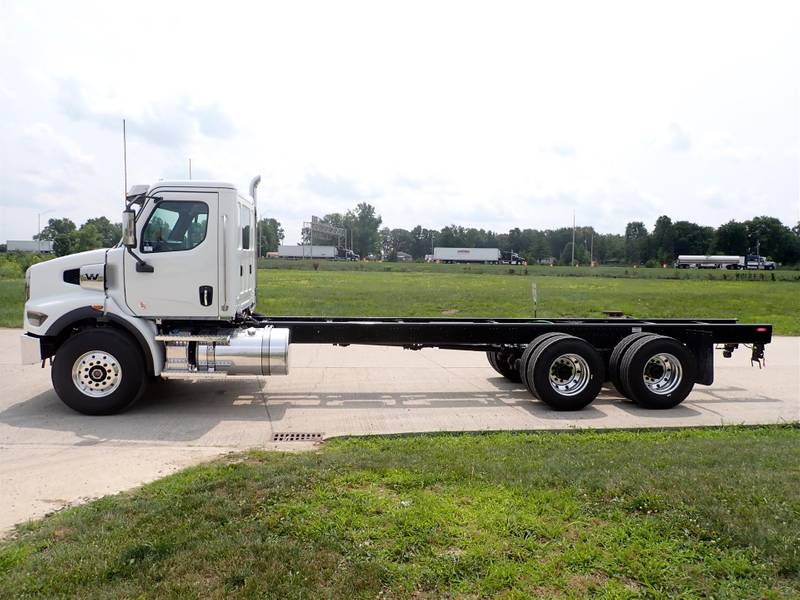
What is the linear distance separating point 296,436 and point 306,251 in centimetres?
11170

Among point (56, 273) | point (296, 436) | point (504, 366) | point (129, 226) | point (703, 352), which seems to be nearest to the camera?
point (296, 436)

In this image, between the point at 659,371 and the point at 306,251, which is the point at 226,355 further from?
the point at 306,251

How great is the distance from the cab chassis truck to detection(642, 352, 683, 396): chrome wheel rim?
0.02 meters

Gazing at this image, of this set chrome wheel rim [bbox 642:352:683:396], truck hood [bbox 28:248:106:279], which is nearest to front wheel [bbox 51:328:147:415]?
truck hood [bbox 28:248:106:279]

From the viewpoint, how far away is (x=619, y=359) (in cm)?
894

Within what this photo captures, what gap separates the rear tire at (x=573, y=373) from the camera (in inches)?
335

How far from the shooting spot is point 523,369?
8.87 m

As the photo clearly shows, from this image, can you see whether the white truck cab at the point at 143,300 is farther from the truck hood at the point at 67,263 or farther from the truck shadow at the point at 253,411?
the truck shadow at the point at 253,411

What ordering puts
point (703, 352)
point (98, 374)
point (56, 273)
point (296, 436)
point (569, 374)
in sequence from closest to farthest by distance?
point (296, 436)
point (98, 374)
point (56, 273)
point (569, 374)
point (703, 352)

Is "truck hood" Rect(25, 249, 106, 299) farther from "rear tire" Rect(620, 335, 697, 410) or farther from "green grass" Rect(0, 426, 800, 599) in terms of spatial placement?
"rear tire" Rect(620, 335, 697, 410)

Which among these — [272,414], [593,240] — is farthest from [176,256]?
[593,240]

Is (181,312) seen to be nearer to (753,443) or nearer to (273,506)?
(273,506)

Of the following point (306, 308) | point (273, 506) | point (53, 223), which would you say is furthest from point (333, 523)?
point (53, 223)

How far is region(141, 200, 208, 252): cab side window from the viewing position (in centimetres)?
794
